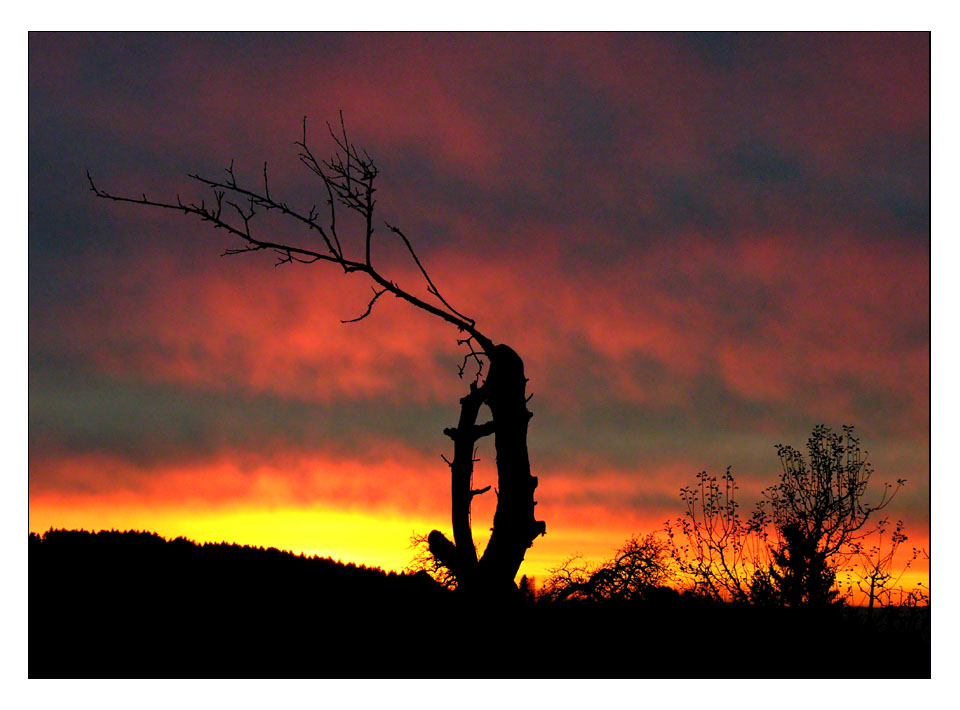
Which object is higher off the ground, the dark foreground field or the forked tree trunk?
the forked tree trunk

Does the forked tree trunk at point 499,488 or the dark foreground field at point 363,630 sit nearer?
the forked tree trunk at point 499,488

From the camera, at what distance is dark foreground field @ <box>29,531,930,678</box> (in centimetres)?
1079

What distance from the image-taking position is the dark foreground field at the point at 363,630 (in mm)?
10789

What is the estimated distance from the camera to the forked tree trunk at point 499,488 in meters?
10.5

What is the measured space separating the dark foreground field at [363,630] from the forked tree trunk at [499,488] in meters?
0.50

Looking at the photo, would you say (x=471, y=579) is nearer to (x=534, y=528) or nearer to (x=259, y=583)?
(x=534, y=528)

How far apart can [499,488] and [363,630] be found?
3.84 m

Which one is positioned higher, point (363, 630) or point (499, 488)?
point (499, 488)

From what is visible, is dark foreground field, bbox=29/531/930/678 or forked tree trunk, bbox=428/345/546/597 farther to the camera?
dark foreground field, bbox=29/531/930/678

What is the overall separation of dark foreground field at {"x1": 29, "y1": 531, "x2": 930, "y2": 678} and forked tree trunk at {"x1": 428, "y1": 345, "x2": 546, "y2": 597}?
497 mm

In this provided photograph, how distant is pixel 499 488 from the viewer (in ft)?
34.7

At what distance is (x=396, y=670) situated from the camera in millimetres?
10938

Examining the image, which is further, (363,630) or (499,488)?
(363,630)

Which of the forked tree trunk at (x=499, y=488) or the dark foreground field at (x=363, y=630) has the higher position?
the forked tree trunk at (x=499, y=488)
